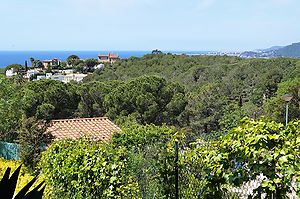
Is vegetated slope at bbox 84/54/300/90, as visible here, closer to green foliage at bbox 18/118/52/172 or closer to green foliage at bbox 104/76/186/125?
green foliage at bbox 104/76/186/125

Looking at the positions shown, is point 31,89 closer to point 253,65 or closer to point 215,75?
point 215,75

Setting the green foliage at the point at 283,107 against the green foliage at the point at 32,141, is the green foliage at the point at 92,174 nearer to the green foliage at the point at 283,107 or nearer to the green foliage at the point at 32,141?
the green foliage at the point at 32,141

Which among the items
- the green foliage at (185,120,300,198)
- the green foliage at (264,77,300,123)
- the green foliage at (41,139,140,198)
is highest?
the green foliage at (185,120,300,198)


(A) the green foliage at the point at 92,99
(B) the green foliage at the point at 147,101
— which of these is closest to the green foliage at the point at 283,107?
(B) the green foliage at the point at 147,101

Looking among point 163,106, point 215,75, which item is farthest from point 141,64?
point 163,106

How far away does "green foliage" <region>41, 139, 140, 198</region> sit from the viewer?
171 inches

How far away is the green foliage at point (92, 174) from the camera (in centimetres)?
436

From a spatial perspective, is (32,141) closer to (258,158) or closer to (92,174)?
(92,174)

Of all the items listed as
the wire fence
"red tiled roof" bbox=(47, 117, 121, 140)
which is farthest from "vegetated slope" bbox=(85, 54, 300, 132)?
the wire fence

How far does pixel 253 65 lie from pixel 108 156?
1196 inches

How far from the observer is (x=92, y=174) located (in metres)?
4.48

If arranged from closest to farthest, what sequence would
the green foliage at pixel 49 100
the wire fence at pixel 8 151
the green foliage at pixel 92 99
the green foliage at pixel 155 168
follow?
the green foliage at pixel 155 168
the wire fence at pixel 8 151
the green foliage at pixel 49 100
the green foliage at pixel 92 99

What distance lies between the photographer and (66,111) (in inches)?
829

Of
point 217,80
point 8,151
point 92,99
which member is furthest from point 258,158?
point 217,80
